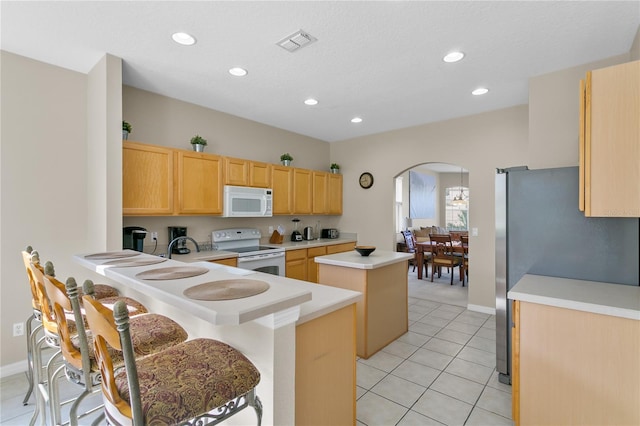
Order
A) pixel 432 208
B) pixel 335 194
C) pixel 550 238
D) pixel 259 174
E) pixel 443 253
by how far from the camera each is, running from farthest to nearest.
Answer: pixel 432 208
pixel 443 253
pixel 335 194
pixel 259 174
pixel 550 238

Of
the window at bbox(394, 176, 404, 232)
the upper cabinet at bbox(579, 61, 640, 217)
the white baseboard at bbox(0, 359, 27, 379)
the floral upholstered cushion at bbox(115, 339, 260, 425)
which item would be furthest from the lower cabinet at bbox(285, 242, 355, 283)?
the window at bbox(394, 176, 404, 232)

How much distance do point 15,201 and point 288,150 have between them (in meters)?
3.46

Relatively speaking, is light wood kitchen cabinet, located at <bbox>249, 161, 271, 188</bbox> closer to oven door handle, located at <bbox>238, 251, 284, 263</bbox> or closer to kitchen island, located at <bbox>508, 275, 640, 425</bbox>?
oven door handle, located at <bbox>238, 251, 284, 263</bbox>

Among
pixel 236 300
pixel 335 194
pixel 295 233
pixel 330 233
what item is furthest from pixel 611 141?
pixel 330 233

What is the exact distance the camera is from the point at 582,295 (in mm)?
1679

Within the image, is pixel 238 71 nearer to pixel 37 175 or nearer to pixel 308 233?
pixel 37 175

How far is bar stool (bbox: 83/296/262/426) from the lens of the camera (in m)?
0.87

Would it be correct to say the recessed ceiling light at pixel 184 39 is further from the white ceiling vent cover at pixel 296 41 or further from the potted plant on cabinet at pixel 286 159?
the potted plant on cabinet at pixel 286 159

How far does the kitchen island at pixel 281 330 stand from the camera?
3.53 ft

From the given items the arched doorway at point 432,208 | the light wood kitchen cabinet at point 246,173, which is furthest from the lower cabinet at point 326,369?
the arched doorway at point 432,208

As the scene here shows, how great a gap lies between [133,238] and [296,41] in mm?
2450

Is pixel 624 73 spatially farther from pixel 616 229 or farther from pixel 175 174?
pixel 175 174

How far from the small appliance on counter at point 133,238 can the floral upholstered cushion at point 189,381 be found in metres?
2.19

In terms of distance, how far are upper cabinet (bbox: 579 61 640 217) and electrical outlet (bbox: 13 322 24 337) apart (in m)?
4.35
